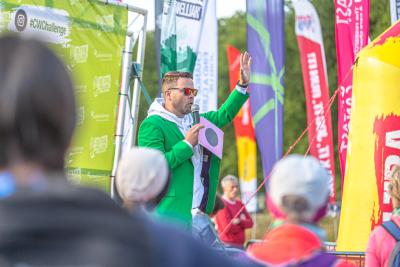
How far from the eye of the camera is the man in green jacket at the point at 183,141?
22.9ft

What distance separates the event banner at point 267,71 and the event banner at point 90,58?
5702 mm

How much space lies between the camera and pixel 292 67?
4334 centimetres

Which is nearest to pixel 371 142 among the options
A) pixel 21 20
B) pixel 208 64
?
pixel 21 20

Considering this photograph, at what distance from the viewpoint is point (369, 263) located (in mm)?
6602

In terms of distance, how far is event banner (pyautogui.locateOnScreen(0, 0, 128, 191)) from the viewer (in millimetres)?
8953

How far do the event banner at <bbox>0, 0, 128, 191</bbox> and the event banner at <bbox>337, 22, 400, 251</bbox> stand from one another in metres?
2.25

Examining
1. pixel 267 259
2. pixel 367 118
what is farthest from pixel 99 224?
pixel 367 118

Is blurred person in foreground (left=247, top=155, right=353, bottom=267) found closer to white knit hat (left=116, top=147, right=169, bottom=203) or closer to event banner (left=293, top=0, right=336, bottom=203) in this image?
white knit hat (left=116, top=147, right=169, bottom=203)

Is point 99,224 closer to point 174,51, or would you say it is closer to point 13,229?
point 13,229

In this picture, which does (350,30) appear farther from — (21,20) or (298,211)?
(298,211)

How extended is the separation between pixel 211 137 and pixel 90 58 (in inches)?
88.9

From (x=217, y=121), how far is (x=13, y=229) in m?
6.12

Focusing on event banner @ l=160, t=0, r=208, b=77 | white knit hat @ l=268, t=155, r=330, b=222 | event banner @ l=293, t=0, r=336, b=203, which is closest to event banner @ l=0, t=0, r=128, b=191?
event banner @ l=160, t=0, r=208, b=77

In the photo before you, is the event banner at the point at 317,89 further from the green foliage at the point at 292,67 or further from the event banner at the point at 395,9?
the green foliage at the point at 292,67
